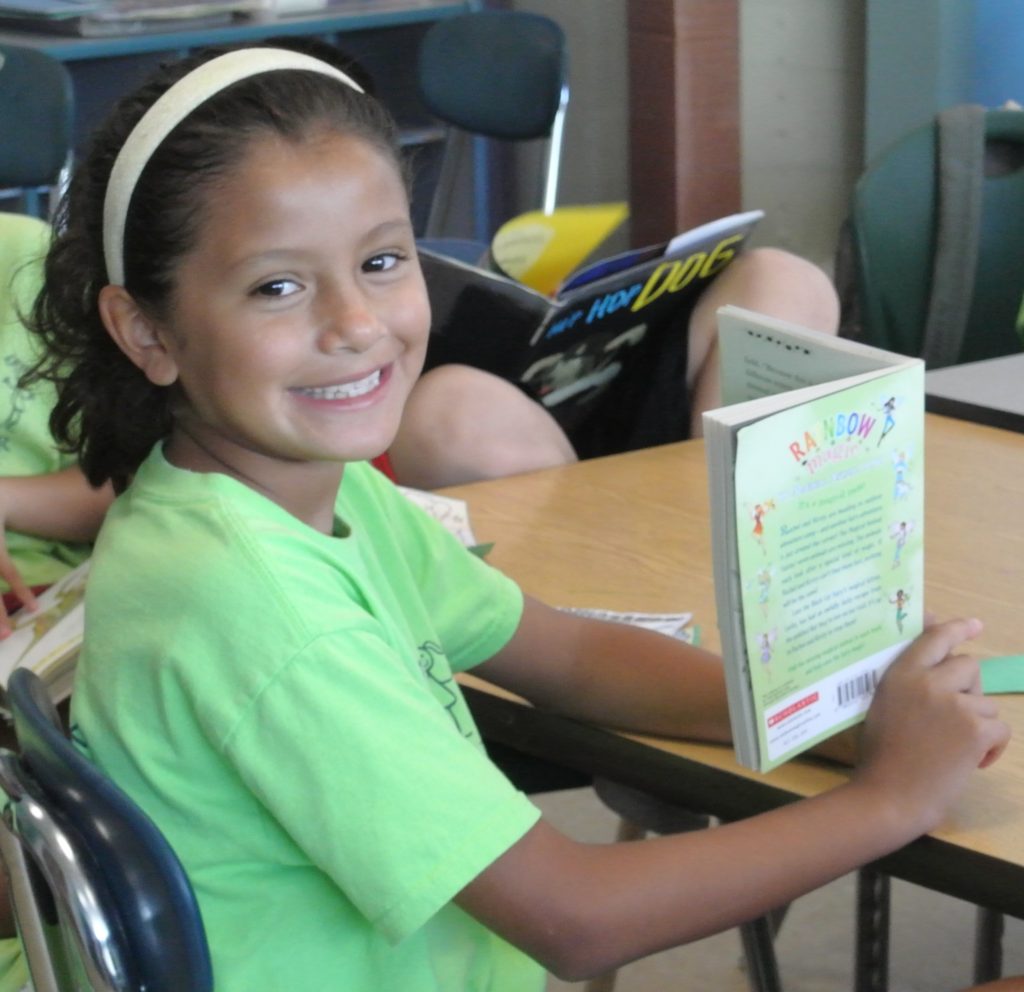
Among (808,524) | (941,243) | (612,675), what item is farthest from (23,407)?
(941,243)

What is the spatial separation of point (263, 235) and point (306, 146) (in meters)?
0.06

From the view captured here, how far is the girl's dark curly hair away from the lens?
3.12ft

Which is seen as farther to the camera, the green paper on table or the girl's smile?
the green paper on table

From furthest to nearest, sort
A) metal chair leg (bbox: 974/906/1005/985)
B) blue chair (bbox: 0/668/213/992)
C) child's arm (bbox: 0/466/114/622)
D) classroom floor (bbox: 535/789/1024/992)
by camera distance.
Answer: classroom floor (bbox: 535/789/1024/992), metal chair leg (bbox: 974/906/1005/985), child's arm (bbox: 0/466/114/622), blue chair (bbox: 0/668/213/992)

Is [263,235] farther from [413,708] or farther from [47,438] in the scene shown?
[47,438]

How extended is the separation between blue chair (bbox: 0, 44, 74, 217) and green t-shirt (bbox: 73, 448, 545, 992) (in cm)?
220

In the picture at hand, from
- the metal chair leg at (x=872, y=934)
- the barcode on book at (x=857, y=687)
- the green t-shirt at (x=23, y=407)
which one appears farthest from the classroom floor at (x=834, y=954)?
the barcode on book at (x=857, y=687)

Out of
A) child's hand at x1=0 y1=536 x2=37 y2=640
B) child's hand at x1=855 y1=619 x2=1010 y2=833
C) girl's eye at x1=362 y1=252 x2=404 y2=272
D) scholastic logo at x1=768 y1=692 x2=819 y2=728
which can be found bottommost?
child's hand at x1=0 y1=536 x2=37 y2=640

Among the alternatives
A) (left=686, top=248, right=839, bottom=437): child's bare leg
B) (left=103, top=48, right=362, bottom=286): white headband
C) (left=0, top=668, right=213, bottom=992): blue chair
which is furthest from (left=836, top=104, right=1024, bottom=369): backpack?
(left=0, top=668, right=213, bottom=992): blue chair

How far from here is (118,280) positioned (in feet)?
3.30

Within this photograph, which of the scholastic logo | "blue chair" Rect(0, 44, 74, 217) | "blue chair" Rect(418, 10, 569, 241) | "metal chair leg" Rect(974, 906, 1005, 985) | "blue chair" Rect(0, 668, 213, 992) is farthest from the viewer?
A: "blue chair" Rect(418, 10, 569, 241)

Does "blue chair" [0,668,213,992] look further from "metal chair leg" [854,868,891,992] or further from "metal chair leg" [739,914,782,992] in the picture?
"metal chair leg" [854,868,891,992]

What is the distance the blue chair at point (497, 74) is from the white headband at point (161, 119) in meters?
2.46

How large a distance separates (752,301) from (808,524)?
87 centimetres
